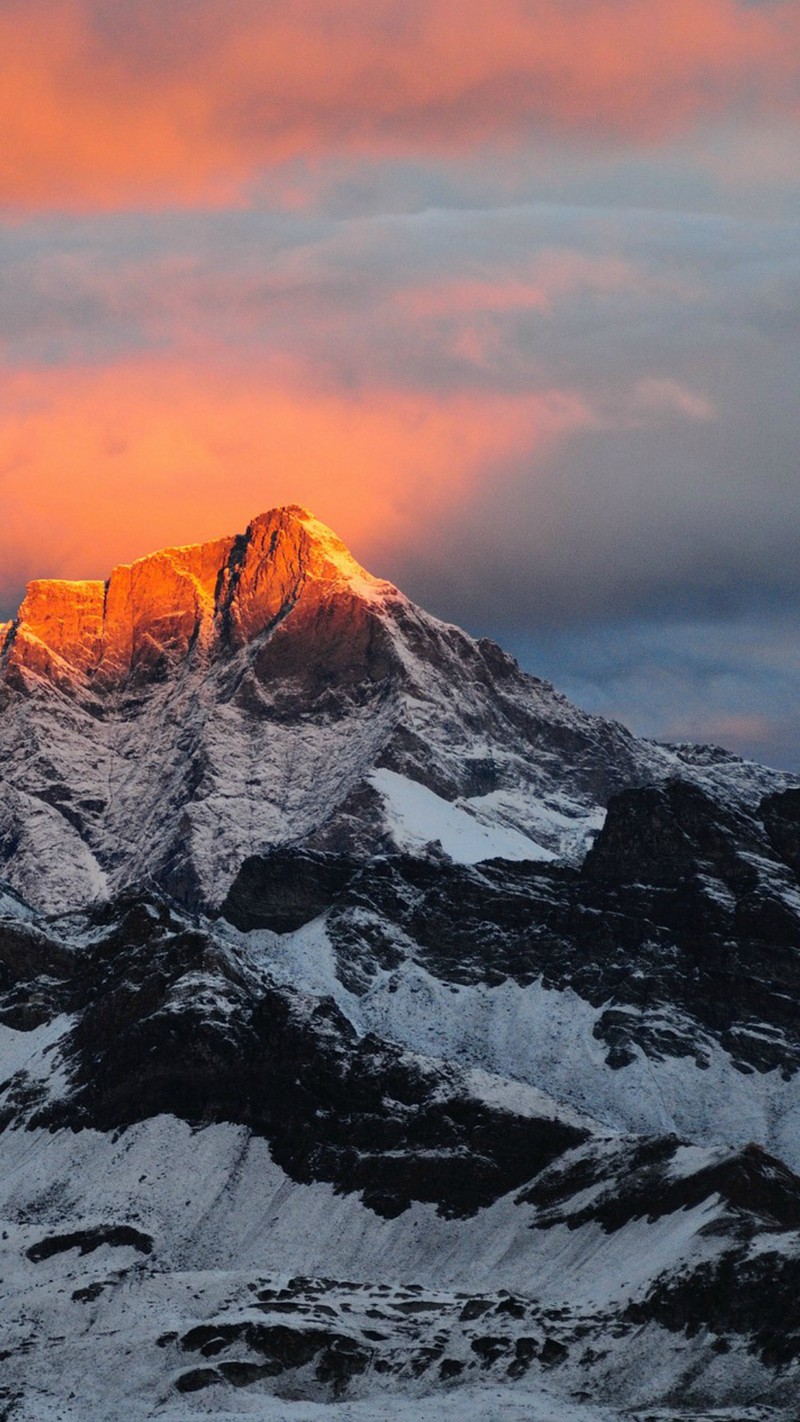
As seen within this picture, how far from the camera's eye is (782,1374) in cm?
19850

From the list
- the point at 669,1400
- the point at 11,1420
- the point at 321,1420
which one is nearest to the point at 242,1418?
the point at 321,1420

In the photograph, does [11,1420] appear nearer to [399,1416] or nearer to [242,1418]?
[242,1418]

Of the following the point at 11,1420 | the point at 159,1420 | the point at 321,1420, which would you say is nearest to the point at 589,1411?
the point at 321,1420

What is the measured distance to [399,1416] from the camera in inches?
7810

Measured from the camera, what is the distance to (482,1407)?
198 m

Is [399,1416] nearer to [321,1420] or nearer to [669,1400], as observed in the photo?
[321,1420]

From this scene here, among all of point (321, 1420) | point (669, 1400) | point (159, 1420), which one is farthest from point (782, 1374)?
point (159, 1420)

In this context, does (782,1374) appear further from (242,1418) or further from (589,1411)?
(242,1418)

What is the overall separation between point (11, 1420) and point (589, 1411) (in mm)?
48792

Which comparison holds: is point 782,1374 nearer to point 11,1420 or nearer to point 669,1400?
point 669,1400

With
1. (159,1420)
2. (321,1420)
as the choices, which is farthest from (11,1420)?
(321,1420)

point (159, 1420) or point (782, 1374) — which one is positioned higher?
point (782, 1374)

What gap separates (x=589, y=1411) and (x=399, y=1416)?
15923 millimetres

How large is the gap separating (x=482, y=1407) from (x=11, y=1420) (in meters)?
39.9
